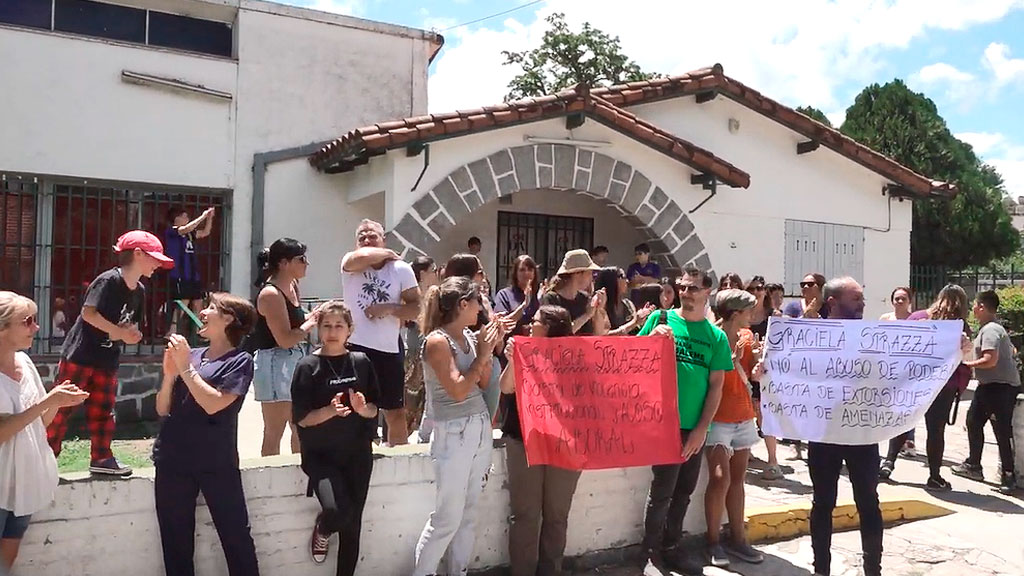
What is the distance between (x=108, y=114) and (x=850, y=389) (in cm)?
817

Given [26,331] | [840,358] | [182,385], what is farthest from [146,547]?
[840,358]

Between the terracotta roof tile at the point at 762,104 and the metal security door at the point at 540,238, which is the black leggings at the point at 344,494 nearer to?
the metal security door at the point at 540,238

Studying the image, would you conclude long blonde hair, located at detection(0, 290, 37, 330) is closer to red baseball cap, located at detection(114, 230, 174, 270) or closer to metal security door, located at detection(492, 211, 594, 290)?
red baseball cap, located at detection(114, 230, 174, 270)

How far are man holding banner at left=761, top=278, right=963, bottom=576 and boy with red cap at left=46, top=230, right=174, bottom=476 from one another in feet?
11.2

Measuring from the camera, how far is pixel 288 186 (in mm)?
9930

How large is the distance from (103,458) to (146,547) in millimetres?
480

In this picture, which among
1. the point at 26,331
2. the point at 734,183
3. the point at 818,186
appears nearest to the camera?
the point at 26,331

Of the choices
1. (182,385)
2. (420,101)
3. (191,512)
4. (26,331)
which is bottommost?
(191,512)

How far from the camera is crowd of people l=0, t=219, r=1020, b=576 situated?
3494 millimetres

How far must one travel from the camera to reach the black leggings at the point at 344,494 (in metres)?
3.76

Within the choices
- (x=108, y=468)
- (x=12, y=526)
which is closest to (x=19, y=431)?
(x=12, y=526)

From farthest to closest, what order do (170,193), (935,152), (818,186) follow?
(935,152) < (818,186) < (170,193)

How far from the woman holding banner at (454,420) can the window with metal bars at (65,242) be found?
5.64m

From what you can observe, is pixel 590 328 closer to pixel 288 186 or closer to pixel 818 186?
pixel 288 186
